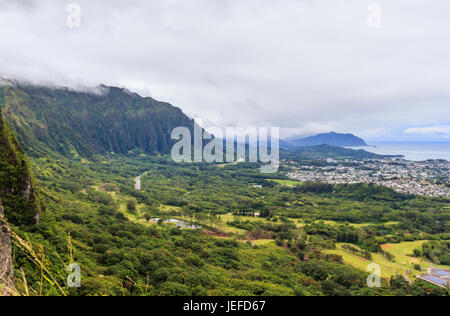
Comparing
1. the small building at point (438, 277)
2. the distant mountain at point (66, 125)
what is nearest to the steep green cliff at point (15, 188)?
the small building at point (438, 277)

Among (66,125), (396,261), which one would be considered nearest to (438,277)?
(396,261)

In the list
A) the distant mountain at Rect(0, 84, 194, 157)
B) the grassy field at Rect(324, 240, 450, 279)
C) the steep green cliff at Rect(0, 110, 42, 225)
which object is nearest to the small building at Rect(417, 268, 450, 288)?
the grassy field at Rect(324, 240, 450, 279)

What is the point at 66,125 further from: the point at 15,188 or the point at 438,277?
the point at 438,277

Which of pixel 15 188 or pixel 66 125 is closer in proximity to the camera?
pixel 15 188

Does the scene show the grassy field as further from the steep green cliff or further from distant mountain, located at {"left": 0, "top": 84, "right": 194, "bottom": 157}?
distant mountain, located at {"left": 0, "top": 84, "right": 194, "bottom": 157}

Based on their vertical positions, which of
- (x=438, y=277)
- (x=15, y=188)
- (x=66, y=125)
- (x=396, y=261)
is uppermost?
(x=66, y=125)
